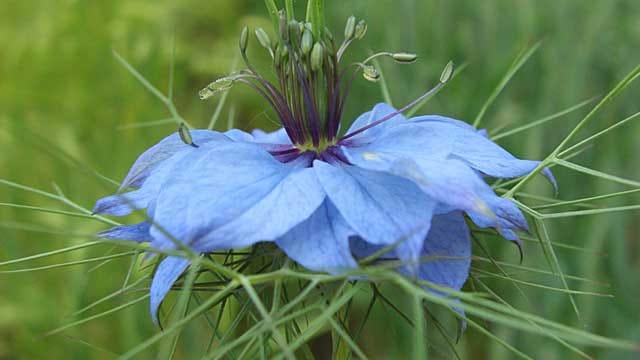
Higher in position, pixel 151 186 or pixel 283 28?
pixel 283 28

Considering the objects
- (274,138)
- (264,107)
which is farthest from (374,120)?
(264,107)

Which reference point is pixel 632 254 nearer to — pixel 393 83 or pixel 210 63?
pixel 393 83

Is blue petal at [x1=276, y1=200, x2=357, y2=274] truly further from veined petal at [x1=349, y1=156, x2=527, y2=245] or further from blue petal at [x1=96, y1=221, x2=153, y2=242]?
blue petal at [x1=96, y1=221, x2=153, y2=242]

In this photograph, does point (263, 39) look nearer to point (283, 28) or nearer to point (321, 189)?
point (283, 28)

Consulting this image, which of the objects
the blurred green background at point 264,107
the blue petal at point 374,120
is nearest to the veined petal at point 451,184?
the blue petal at point 374,120

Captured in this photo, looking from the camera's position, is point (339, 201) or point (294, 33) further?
point (294, 33)

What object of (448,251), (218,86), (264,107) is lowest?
(264,107)

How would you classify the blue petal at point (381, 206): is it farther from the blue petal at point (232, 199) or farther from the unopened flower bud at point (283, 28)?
the unopened flower bud at point (283, 28)

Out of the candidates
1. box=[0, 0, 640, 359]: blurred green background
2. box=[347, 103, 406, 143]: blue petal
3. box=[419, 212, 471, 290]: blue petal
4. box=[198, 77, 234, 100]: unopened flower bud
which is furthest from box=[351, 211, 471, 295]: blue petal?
box=[0, 0, 640, 359]: blurred green background
